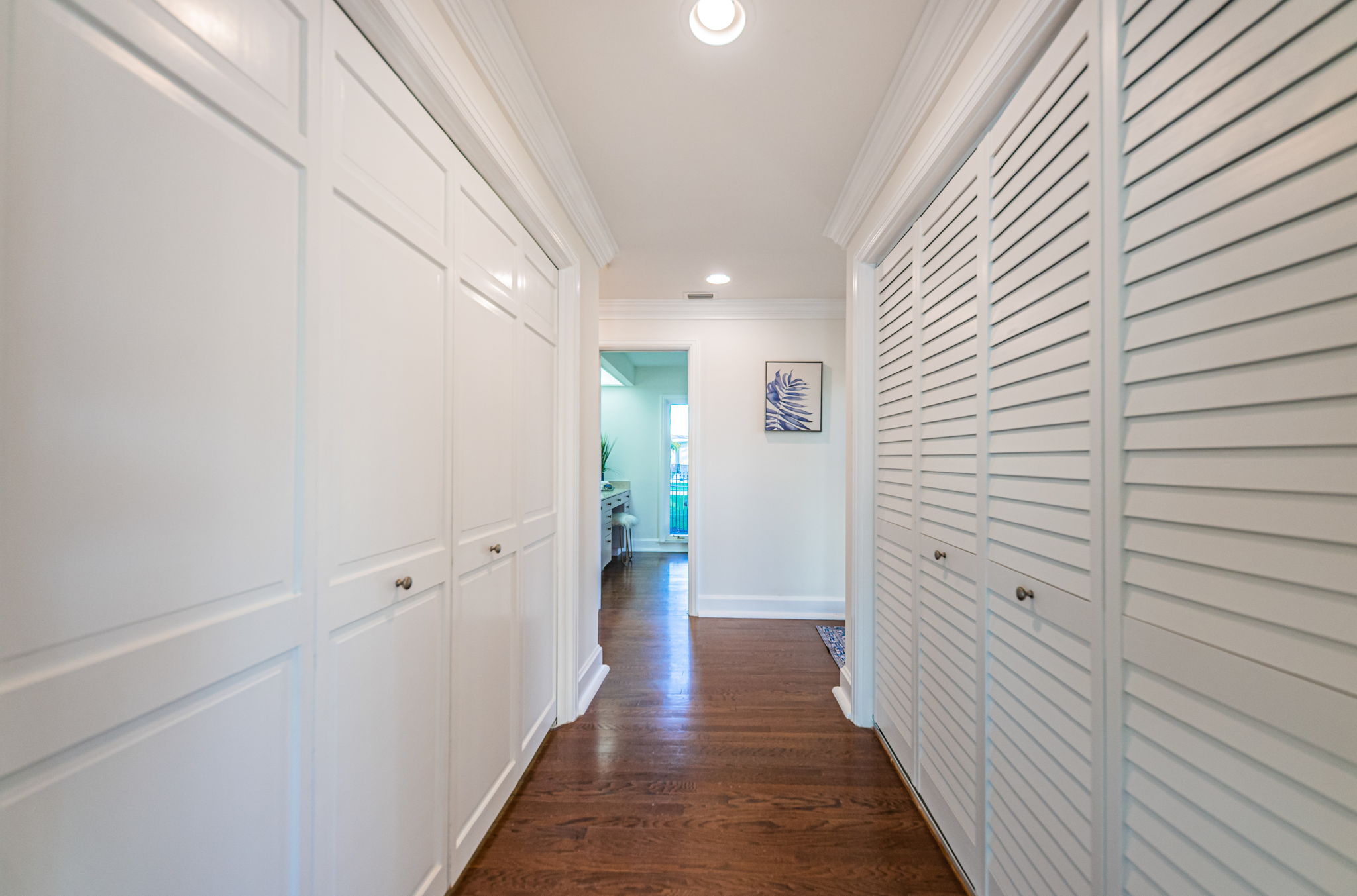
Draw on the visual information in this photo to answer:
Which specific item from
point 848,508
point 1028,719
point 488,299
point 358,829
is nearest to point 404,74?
point 488,299

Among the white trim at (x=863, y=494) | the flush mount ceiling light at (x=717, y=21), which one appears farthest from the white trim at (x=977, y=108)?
the flush mount ceiling light at (x=717, y=21)

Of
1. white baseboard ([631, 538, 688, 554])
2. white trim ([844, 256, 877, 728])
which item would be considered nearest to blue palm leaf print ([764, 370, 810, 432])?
white trim ([844, 256, 877, 728])

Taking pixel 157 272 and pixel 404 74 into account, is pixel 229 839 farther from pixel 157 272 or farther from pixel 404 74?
pixel 404 74

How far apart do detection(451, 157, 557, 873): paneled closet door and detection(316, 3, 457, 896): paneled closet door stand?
0.08 m

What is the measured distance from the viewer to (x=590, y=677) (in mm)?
2711

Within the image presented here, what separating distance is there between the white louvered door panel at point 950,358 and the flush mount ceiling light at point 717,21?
738 millimetres

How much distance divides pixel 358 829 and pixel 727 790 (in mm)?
1284

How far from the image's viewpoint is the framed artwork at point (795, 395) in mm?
4035

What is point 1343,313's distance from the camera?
572mm

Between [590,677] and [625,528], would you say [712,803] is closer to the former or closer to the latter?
[590,677]

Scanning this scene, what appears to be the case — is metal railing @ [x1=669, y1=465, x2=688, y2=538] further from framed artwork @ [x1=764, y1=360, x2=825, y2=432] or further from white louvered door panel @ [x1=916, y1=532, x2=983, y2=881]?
white louvered door panel @ [x1=916, y1=532, x2=983, y2=881]

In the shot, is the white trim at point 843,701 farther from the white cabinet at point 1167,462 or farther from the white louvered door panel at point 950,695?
the white cabinet at point 1167,462

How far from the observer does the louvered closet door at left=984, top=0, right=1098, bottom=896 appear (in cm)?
98

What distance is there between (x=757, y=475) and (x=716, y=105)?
2.74m
